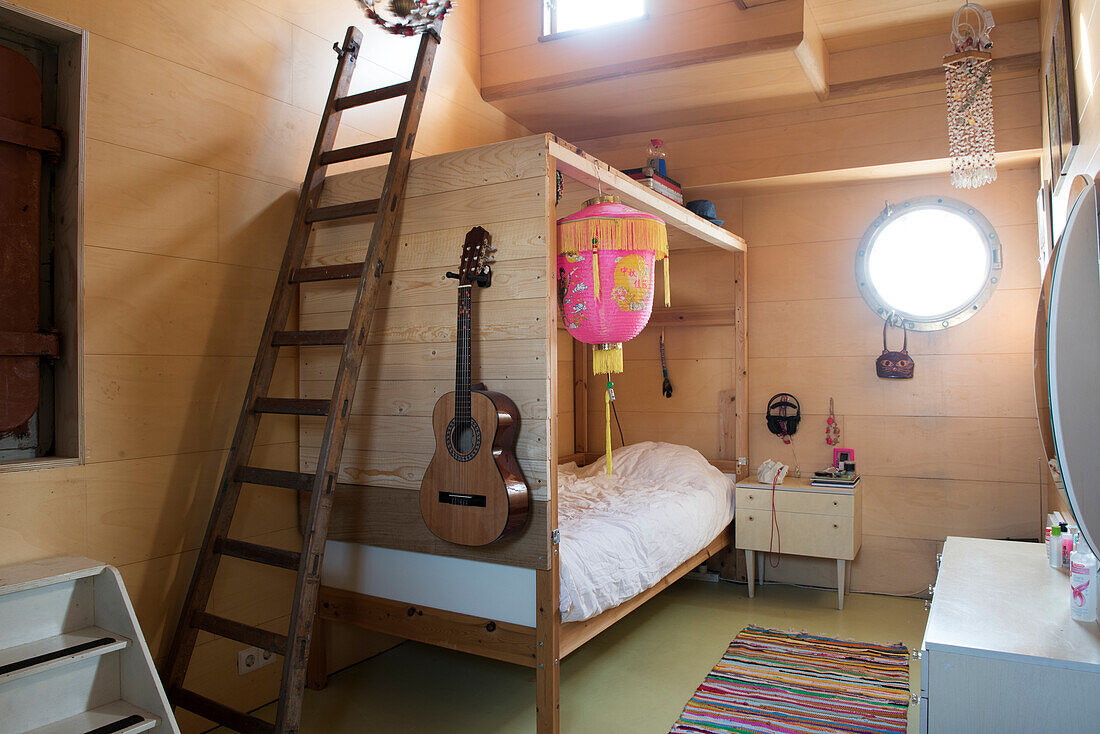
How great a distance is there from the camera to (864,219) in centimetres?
417

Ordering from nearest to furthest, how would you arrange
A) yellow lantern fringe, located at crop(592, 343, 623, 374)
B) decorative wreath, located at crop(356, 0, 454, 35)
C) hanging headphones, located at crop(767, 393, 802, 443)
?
1. decorative wreath, located at crop(356, 0, 454, 35)
2. yellow lantern fringe, located at crop(592, 343, 623, 374)
3. hanging headphones, located at crop(767, 393, 802, 443)

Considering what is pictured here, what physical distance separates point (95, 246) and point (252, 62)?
0.89 meters

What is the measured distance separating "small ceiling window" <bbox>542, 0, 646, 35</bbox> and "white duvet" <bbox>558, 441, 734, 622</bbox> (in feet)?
7.27

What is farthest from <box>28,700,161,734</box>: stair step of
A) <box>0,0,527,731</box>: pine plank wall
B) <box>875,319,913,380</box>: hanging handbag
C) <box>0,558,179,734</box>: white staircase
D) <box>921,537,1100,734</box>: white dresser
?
<box>875,319,913,380</box>: hanging handbag

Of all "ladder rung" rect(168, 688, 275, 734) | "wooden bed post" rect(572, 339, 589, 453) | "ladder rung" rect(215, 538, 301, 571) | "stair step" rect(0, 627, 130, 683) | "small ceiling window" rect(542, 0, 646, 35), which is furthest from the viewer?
"wooden bed post" rect(572, 339, 589, 453)

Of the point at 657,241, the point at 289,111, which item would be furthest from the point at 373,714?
the point at 289,111

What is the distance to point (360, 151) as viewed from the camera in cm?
256

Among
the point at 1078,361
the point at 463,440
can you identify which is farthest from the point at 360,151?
the point at 1078,361

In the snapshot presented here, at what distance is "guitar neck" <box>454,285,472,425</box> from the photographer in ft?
7.52

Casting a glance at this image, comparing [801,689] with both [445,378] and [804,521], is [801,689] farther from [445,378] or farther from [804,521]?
[445,378]

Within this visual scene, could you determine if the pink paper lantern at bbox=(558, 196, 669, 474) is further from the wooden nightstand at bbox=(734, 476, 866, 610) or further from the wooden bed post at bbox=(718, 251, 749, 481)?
the wooden bed post at bbox=(718, 251, 749, 481)

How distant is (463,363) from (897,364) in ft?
8.85

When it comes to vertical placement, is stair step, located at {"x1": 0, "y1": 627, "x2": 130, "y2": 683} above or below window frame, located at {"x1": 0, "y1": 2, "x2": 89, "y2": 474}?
below

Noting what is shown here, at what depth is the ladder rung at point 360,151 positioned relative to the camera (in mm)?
2521
